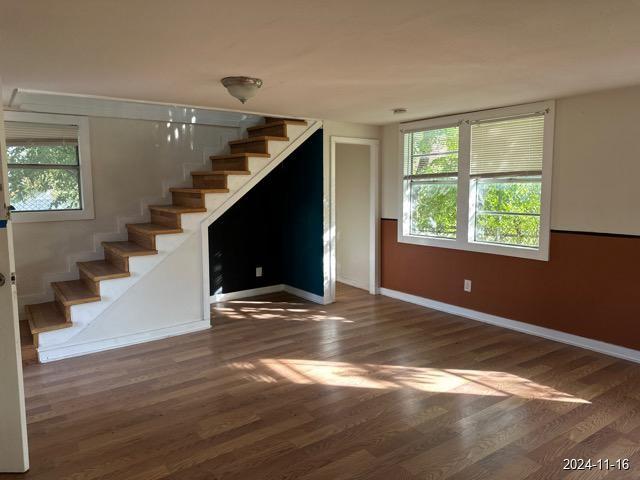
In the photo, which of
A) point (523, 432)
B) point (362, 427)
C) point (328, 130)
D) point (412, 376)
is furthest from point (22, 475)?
point (328, 130)

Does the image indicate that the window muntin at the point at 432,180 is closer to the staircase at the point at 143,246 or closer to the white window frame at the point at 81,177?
the staircase at the point at 143,246

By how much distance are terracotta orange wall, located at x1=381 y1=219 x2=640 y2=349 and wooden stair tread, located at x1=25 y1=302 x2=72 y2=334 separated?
3672 millimetres

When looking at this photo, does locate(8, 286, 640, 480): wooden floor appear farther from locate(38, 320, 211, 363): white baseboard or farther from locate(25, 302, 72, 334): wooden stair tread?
locate(25, 302, 72, 334): wooden stair tread

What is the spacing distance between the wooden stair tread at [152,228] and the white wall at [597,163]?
345 centimetres

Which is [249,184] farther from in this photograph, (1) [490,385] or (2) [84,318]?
(1) [490,385]

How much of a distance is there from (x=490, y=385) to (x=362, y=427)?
109 centimetres

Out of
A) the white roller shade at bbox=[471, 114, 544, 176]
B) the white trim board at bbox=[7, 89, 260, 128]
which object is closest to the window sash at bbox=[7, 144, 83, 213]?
the white trim board at bbox=[7, 89, 260, 128]

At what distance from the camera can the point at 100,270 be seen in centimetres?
416

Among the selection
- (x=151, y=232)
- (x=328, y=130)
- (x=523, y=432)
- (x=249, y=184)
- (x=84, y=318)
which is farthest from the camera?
(x=328, y=130)

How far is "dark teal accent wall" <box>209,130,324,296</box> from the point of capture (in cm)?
543

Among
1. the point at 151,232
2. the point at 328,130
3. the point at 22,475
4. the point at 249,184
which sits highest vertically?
the point at 328,130

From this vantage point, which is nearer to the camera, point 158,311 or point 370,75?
point 370,75

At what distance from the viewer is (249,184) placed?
468cm

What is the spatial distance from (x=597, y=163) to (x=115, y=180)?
445 centimetres
